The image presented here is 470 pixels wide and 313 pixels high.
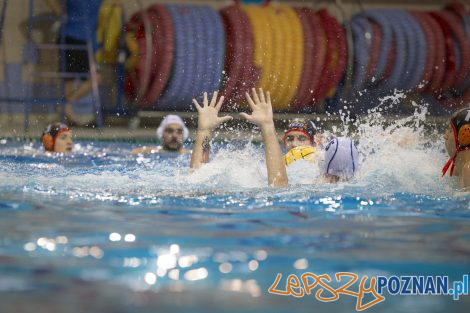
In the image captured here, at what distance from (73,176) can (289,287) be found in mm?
3128

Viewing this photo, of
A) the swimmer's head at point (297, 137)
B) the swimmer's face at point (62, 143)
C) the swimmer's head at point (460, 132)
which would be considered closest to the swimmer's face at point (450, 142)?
the swimmer's head at point (460, 132)

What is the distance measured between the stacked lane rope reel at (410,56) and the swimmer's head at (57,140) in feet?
14.5

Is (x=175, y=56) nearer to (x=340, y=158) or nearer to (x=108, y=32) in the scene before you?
(x=108, y=32)

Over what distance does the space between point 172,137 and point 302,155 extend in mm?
2862

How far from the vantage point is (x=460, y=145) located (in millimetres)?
4199

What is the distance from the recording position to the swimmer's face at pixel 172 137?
796 cm

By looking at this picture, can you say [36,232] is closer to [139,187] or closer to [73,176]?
[139,187]

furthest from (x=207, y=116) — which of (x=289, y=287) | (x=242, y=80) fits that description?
(x=242, y=80)

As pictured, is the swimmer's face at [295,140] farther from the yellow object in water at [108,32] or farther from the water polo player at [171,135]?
the yellow object in water at [108,32]

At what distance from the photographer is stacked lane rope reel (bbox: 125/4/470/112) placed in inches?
408

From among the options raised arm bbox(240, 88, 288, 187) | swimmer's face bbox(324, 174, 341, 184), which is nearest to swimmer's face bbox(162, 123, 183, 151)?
swimmer's face bbox(324, 174, 341, 184)

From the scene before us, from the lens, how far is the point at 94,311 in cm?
213

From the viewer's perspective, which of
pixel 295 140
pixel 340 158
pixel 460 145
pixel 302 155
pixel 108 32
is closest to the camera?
pixel 460 145

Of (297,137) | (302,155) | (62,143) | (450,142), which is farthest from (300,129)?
(62,143)
